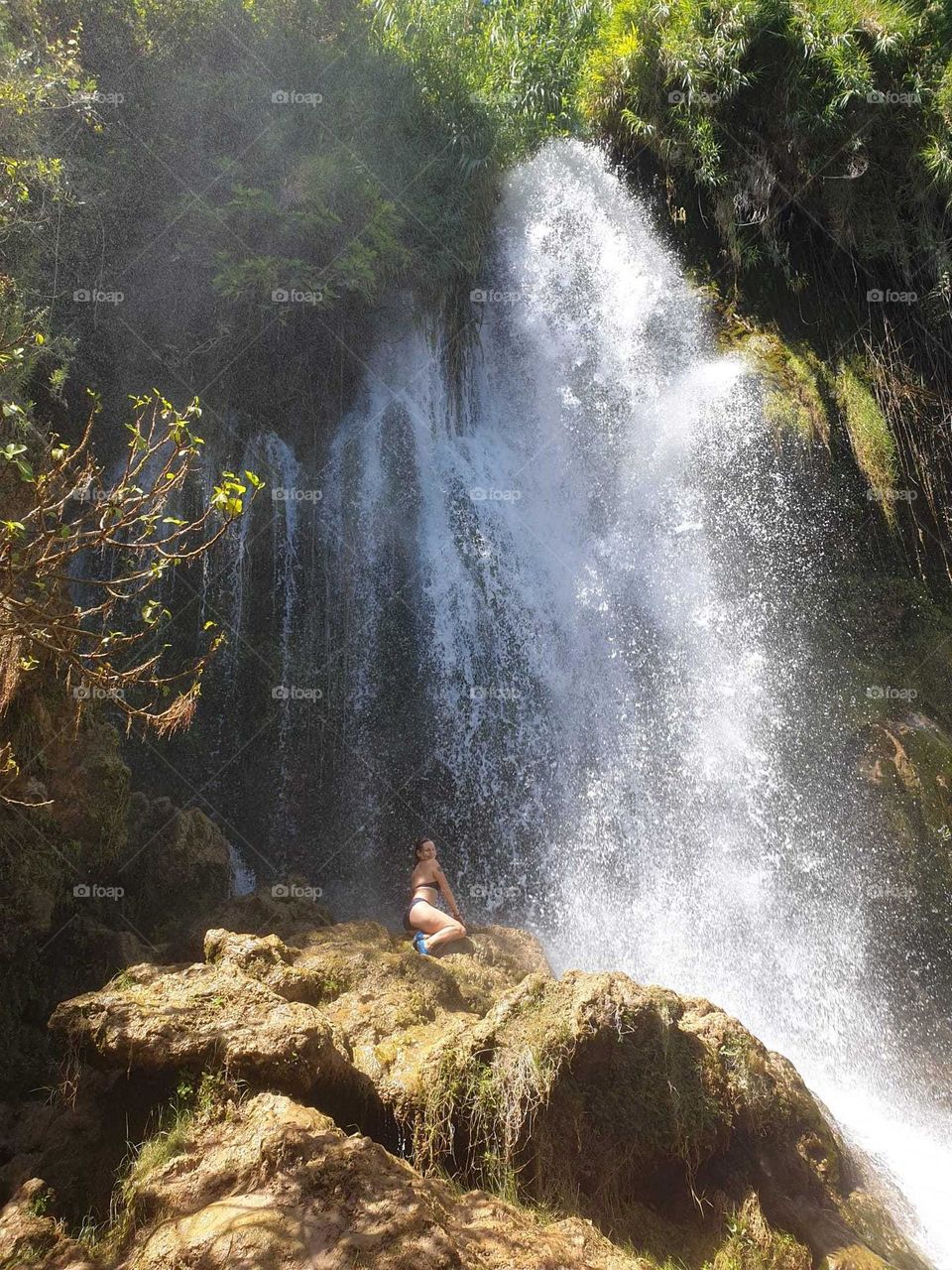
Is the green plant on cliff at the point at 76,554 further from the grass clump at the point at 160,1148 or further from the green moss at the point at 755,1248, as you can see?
the green moss at the point at 755,1248

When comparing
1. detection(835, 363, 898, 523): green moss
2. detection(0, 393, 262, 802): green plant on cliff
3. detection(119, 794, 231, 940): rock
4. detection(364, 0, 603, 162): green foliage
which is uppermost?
detection(364, 0, 603, 162): green foliage

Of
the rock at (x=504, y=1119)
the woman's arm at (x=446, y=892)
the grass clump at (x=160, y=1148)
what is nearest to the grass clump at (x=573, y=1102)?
the rock at (x=504, y=1119)

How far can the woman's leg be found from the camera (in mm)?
6066

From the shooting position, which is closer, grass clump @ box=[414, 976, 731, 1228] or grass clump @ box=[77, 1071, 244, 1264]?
grass clump @ box=[77, 1071, 244, 1264]

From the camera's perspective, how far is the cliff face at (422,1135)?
10.4 ft

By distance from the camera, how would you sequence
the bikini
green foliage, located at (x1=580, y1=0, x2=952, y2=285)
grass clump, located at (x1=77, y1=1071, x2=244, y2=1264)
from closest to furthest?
grass clump, located at (x1=77, y1=1071, x2=244, y2=1264) → the bikini → green foliage, located at (x1=580, y1=0, x2=952, y2=285)

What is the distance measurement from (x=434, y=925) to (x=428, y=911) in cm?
11

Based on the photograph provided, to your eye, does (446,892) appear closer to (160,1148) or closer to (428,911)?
(428,911)

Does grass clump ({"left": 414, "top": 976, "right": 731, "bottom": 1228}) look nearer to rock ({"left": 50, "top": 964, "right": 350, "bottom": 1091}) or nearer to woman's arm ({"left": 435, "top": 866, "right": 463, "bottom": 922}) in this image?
rock ({"left": 50, "top": 964, "right": 350, "bottom": 1091})

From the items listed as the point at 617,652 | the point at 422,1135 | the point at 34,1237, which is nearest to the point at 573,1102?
the point at 422,1135

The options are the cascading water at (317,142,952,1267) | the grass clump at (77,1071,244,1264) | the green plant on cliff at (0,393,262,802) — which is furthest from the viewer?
the cascading water at (317,142,952,1267)

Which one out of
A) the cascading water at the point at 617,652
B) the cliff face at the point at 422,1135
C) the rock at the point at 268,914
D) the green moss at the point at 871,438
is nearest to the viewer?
the cliff face at the point at 422,1135

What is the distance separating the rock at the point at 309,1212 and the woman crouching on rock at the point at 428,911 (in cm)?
231

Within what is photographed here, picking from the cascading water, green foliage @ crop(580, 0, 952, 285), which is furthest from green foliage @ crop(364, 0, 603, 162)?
the cascading water
